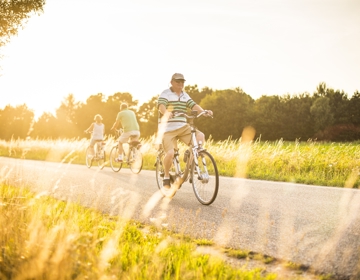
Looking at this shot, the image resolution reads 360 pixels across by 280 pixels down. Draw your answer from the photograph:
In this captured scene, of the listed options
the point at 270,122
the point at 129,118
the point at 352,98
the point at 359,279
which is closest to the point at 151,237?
the point at 359,279

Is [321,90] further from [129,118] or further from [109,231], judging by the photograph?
[109,231]

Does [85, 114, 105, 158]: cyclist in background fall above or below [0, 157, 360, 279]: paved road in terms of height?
above

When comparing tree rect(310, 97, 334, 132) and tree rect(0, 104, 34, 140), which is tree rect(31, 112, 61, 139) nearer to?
tree rect(0, 104, 34, 140)

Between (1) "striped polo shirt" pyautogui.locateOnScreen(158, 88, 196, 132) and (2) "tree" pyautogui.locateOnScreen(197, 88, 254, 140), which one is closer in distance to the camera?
(1) "striped polo shirt" pyautogui.locateOnScreen(158, 88, 196, 132)

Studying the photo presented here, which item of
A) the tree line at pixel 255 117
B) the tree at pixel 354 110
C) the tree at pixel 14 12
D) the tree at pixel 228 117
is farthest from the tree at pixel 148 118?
the tree at pixel 14 12

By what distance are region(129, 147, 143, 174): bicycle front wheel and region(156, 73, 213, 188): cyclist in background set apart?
5292 millimetres

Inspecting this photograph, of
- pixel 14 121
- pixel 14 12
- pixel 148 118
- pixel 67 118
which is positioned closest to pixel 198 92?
A: pixel 148 118

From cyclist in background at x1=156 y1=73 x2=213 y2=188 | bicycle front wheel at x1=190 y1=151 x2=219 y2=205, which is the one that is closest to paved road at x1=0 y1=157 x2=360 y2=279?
bicycle front wheel at x1=190 y1=151 x2=219 y2=205

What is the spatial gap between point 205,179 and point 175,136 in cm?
110

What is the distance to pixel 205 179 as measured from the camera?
18.8 feet

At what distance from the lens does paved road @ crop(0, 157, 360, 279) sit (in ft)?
11.1

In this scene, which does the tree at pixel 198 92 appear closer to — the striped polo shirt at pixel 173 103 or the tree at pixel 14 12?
the tree at pixel 14 12

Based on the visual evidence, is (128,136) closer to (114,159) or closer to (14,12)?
(114,159)

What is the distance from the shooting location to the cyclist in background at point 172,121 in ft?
20.9
